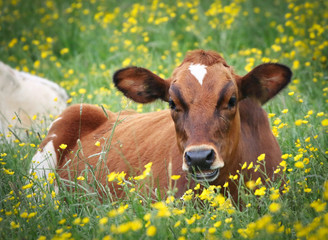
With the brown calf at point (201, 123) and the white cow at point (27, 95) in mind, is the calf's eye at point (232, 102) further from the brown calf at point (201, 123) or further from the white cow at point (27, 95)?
the white cow at point (27, 95)

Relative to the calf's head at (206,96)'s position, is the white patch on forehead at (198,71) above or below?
above

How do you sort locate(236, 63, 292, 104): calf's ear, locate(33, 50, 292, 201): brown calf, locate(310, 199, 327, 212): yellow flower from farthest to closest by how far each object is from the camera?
locate(236, 63, 292, 104): calf's ear → locate(33, 50, 292, 201): brown calf → locate(310, 199, 327, 212): yellow flower

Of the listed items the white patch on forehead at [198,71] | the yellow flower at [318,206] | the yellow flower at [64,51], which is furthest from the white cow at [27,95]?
the yellow flower at [318,206]

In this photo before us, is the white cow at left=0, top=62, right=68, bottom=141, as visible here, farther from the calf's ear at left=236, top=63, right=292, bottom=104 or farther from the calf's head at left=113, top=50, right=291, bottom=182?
the calf's ear at left=236, top=63, right=292, bottom=104

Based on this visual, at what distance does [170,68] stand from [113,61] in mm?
1449

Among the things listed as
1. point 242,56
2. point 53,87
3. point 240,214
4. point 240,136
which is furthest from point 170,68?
point 240,214

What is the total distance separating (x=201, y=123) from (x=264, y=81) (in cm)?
80

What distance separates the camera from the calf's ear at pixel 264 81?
3.96 meters

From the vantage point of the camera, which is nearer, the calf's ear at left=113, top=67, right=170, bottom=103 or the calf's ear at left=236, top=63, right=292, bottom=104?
the calf's ear at left=236, top=63, right=292, bottom=104

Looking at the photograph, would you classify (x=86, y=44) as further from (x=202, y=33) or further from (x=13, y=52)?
(x=202, y=33)

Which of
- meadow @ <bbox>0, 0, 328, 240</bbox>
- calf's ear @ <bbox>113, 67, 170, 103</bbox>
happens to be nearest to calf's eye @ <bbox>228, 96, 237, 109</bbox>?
meadow @ <bbox>0, 0, 328, 240</bbox>

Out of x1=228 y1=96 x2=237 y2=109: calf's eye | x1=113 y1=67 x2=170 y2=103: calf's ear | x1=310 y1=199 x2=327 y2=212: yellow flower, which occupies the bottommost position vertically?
x1=310 y1=199 x2=327 y2=212: yellow flower

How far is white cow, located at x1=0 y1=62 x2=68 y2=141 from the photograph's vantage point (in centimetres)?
707

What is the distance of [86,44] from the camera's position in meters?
9.27
